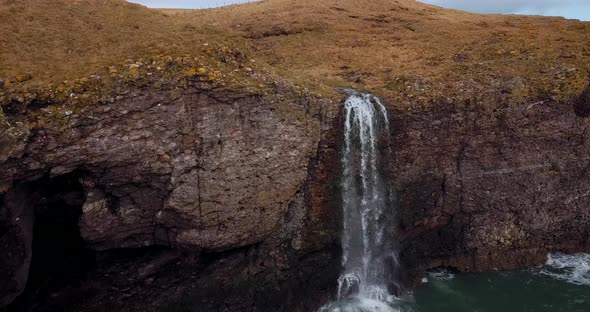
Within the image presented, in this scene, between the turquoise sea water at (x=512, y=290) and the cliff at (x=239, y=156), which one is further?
the turquoise sea water at (x=512, y=290)

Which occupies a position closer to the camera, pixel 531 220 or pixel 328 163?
pixel 328 163

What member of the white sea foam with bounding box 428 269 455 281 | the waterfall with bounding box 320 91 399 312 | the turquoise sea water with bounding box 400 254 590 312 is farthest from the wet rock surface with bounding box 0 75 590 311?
the turquoise sea water with bounding box 400 254 590 312

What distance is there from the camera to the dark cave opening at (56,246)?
15.1 m

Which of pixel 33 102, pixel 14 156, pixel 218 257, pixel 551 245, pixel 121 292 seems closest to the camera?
pixel 14 156

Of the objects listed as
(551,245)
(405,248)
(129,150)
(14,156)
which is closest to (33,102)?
(14,156)

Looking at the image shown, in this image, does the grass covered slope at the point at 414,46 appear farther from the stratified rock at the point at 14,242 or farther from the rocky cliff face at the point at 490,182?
the stratified rock at the point at 14,242

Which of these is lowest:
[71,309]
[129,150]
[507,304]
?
[507,304]

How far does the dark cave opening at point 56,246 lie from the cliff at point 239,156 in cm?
8

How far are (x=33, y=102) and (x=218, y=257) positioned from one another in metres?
8.54

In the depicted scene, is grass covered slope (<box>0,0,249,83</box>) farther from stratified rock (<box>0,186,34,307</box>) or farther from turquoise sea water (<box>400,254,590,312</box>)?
turquoise sea water (<box>400,254,590,312</box>)

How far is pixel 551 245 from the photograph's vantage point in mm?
22375

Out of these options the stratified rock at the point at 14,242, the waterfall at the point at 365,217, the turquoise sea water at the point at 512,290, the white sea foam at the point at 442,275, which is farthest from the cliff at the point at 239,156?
the turquoise sea water at the point at 512,290

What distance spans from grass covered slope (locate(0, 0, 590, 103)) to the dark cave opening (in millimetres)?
3845

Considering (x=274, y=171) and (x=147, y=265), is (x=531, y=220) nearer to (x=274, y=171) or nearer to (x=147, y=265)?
(x=274, y=171)
